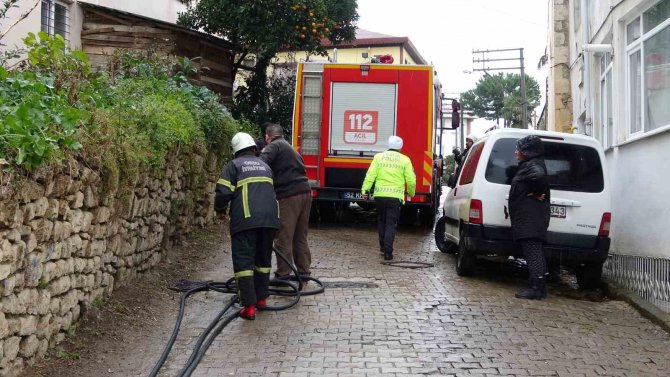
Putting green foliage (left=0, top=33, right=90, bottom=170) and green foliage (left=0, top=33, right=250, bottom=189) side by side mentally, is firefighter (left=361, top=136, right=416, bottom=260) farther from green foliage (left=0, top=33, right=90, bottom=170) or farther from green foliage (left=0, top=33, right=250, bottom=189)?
green foliage (left=0, top=33, right=90, bottom=170)

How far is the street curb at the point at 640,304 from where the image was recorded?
22.3 ft

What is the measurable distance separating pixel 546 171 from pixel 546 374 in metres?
3.03

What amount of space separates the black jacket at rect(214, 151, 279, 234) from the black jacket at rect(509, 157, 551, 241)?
2565 millimetres

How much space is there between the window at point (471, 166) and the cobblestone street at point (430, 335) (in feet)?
4.09

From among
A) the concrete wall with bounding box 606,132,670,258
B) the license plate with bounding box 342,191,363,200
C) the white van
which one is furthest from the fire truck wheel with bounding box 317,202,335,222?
the white van

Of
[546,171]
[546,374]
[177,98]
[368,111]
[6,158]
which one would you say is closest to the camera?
[6,158]

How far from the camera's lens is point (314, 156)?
12953mm

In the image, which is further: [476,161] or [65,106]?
[476,161]

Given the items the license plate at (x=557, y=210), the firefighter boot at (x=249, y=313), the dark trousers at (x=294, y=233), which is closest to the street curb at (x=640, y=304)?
the license plate at (x=557, y=210)

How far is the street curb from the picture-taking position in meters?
Answer: 6.80

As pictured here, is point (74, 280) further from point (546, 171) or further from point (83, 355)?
point (546, 171)

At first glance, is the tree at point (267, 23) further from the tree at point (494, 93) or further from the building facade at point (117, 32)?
the tree at point (494, 93)

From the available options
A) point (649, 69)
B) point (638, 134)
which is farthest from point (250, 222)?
point (649, 69)

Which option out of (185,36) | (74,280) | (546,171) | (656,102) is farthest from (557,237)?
(185,36)
